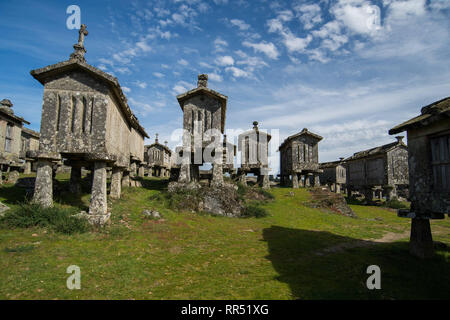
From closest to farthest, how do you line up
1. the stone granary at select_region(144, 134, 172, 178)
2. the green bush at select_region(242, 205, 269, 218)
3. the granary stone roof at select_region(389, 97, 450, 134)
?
1. the granary stone roof at select_region(389, 97, 450, 134)
2. the green bush at select_region(242, 205, 269, 218)
3. the stone granary at select_region(144, 134, 172, 178)

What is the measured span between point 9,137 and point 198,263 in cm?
2017

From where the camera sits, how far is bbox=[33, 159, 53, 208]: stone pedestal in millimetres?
10436

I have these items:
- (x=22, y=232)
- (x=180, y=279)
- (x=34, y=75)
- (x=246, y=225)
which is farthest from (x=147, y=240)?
(x=34, y=75)

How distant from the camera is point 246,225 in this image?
46.8ft

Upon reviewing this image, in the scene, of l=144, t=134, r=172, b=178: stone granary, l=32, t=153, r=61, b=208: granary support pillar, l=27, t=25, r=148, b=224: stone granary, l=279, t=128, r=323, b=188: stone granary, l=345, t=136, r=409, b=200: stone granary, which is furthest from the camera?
l=144, t=134, r=172, b=178: stone granary

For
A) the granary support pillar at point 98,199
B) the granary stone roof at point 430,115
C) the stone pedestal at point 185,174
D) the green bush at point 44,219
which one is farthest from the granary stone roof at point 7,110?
the granary stone roof at point 430,115

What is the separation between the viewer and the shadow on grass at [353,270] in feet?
19.8

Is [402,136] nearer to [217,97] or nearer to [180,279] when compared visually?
[217,97]

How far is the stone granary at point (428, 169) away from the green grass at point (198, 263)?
4.15ft

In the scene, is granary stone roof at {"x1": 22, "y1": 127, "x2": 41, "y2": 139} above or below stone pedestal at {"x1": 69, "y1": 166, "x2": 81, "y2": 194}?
above

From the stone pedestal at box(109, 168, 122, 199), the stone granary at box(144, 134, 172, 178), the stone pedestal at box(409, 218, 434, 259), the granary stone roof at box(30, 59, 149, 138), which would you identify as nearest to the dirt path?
the stone pedestal at box(409, 218, 434, 259)

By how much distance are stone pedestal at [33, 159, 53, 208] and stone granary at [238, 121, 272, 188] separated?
19.9 m

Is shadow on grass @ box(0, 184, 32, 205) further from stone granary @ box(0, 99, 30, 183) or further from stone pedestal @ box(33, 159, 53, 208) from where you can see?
stone granary @ box(0, 99, 30, 183)

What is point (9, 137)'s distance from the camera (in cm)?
1831
